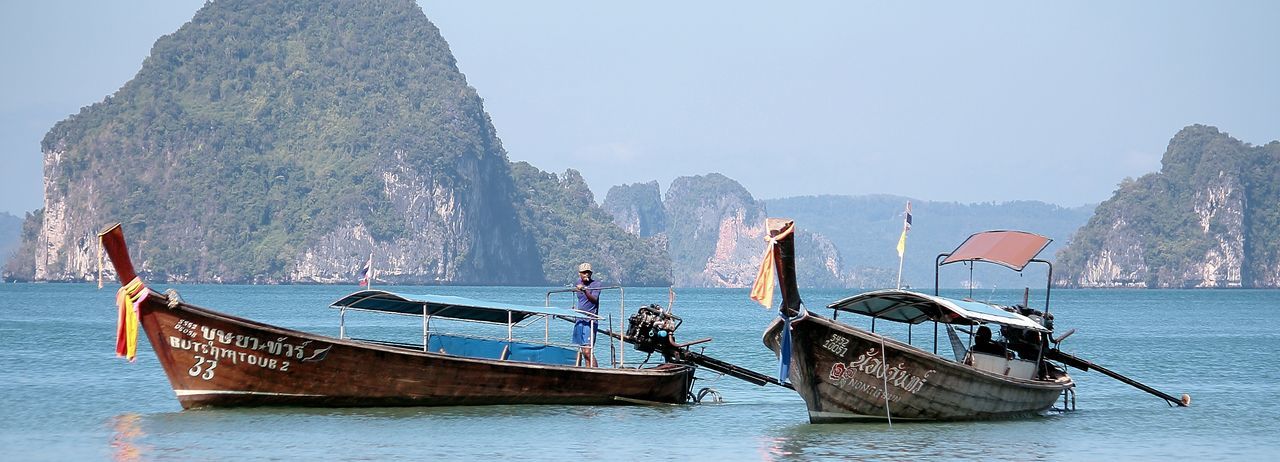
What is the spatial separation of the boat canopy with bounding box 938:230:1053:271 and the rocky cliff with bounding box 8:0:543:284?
141 metres

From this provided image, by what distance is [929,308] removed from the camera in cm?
2066

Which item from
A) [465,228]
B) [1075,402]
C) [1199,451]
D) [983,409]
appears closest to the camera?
[1199,451]

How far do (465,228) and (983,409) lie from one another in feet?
510

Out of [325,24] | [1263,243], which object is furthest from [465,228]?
[1263,243]

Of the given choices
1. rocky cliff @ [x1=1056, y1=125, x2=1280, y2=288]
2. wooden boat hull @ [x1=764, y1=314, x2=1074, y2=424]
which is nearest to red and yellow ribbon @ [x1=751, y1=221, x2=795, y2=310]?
wooden boat hull @ [x1=764, y1=314, x2=1074, y2=424]

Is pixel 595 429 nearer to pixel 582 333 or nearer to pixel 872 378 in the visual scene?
pixel 582 333

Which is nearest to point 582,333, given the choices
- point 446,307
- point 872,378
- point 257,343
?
point 446,307

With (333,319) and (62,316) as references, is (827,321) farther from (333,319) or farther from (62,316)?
(62,316)

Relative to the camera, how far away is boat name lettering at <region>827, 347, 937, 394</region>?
61.1ft

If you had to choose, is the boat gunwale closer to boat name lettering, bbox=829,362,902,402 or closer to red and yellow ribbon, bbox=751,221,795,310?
boat name lettering, bbox=829,362,902,402

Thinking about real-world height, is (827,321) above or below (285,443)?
above

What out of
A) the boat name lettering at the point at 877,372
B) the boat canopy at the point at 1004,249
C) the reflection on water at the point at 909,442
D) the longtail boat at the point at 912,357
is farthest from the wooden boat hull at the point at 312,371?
the boat canopy at the point at 1004,249

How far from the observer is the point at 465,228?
570ft

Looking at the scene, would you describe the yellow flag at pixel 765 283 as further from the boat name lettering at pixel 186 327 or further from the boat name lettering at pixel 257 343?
the boat name lettering at pixel 186 327
